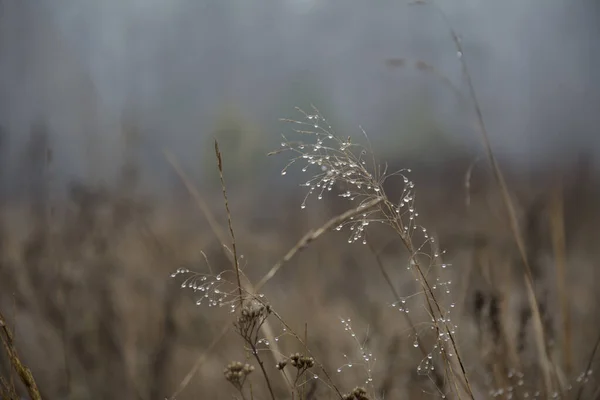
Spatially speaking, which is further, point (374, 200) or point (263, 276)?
point (263, 276)

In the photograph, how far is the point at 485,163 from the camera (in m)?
0.96

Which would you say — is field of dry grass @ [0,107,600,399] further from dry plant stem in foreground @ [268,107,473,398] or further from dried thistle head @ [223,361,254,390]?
dried thistle head @ [223,361,254,390]

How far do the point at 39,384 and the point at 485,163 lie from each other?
0.99 m

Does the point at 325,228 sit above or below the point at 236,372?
above

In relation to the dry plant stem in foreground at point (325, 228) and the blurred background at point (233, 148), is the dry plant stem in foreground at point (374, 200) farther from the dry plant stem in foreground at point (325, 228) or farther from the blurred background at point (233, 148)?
the blurred background at point (233, 148)

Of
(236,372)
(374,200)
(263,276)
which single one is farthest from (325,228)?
(263,276)

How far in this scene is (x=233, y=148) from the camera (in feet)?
3.42

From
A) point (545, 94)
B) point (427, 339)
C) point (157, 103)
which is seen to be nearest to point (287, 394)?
point (427, 339)

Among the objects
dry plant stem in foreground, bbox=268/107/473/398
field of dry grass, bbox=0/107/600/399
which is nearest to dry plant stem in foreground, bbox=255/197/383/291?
dry plant stem in foreground, bbox=268/107/473/398

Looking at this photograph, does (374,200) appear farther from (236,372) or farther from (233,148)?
(233,148)

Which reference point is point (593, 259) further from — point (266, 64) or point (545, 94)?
→ point (266, 64)

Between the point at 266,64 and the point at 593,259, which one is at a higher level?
the point at 266,64

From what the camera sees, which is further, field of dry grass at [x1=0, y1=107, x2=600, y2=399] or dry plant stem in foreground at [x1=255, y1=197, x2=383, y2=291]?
field of dry grass at [x1=0, y1=107, x2=600, y2=399]

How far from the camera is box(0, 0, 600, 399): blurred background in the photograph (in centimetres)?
96
